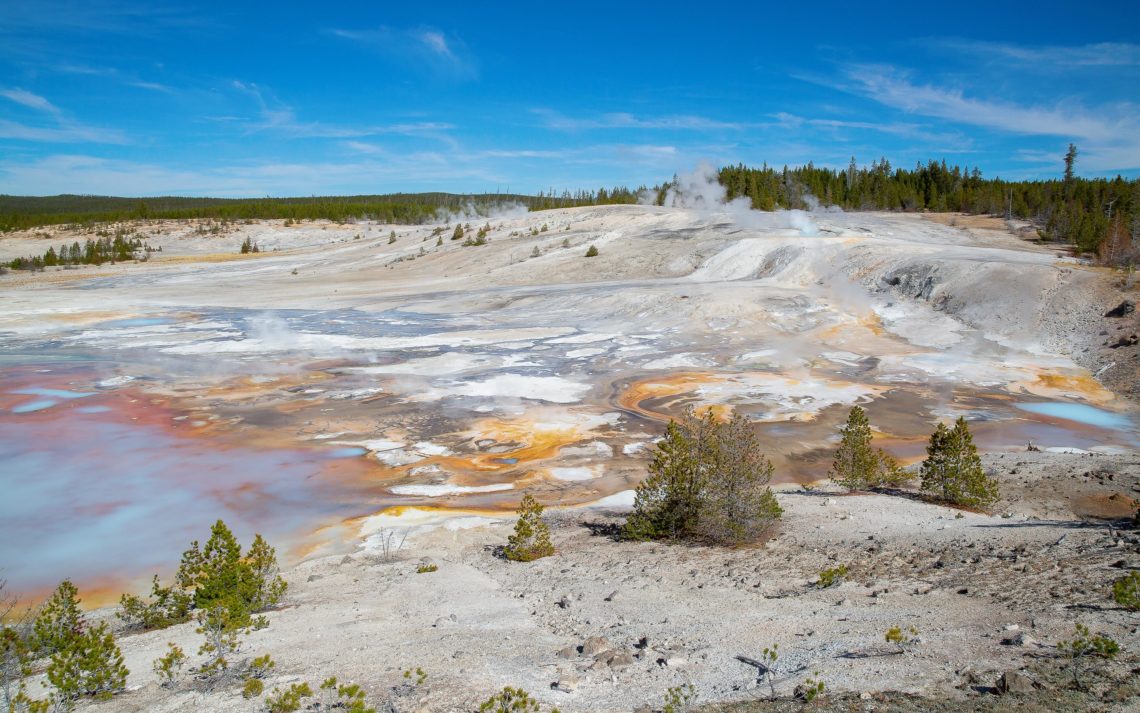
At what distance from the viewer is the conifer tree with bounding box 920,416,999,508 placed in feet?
35.3

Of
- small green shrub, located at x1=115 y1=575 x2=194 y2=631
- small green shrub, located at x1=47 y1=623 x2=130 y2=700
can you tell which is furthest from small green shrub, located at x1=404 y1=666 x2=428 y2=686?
small green shrub, located at x1=115 y1=575 x2=194 y2=631

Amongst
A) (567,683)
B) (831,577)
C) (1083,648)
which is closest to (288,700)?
(567,683)

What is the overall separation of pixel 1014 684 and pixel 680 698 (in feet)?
6.98

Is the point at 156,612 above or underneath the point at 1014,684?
underneath

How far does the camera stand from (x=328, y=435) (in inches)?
613

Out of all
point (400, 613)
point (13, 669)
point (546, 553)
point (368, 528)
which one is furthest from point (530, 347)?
point (13, 669)

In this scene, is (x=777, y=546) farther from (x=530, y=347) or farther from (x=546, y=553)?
(x=530, y=347)

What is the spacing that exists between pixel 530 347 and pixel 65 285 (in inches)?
1462

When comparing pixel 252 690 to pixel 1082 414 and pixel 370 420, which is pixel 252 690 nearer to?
pixel 370 420

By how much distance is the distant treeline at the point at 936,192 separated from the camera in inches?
2292

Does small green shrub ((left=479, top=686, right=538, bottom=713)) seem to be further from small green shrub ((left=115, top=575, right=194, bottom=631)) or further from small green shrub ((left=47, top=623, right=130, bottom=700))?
small green shrub ((left=115, top=575, right=194, bottom=631))

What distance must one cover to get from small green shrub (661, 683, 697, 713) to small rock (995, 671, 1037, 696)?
6.40ft

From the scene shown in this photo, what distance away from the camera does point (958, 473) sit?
10.9 meters

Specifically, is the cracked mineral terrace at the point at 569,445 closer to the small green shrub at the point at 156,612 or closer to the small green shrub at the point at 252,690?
the small green shrub at the point at 252,690
